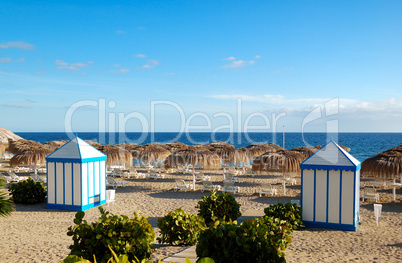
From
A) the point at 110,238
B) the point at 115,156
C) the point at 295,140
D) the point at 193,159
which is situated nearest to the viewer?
the point at 110,238

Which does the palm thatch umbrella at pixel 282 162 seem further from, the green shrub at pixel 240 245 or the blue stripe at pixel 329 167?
the green shrub at pixel 240 245

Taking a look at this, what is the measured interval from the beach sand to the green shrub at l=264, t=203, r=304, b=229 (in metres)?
A: 0.30

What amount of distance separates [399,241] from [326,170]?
231 centimetres

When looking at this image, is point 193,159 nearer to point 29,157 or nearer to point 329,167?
point 329,167

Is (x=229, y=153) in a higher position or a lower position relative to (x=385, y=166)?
lower

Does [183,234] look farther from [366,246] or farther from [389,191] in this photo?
Result: [389,191]

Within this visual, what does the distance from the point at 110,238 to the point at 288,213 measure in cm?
490

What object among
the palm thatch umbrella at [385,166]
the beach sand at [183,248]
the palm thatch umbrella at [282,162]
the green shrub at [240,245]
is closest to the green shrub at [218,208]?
the beach sand at [183,248]

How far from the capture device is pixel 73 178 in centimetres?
1087

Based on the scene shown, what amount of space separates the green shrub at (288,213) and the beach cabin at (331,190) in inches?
17.6

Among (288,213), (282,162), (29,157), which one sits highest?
(282,162)

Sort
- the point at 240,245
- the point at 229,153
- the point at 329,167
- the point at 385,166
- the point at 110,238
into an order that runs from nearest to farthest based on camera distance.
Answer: the point at 240,245 → the point at 110,238 → the point at 329,167 → the point at 385,166 → the point at 229,153

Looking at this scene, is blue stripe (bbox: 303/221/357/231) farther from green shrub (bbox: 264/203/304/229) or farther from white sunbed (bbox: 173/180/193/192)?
white sunbed (bbox: 173/180/193/192)

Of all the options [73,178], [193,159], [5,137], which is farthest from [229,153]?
[5,137]
